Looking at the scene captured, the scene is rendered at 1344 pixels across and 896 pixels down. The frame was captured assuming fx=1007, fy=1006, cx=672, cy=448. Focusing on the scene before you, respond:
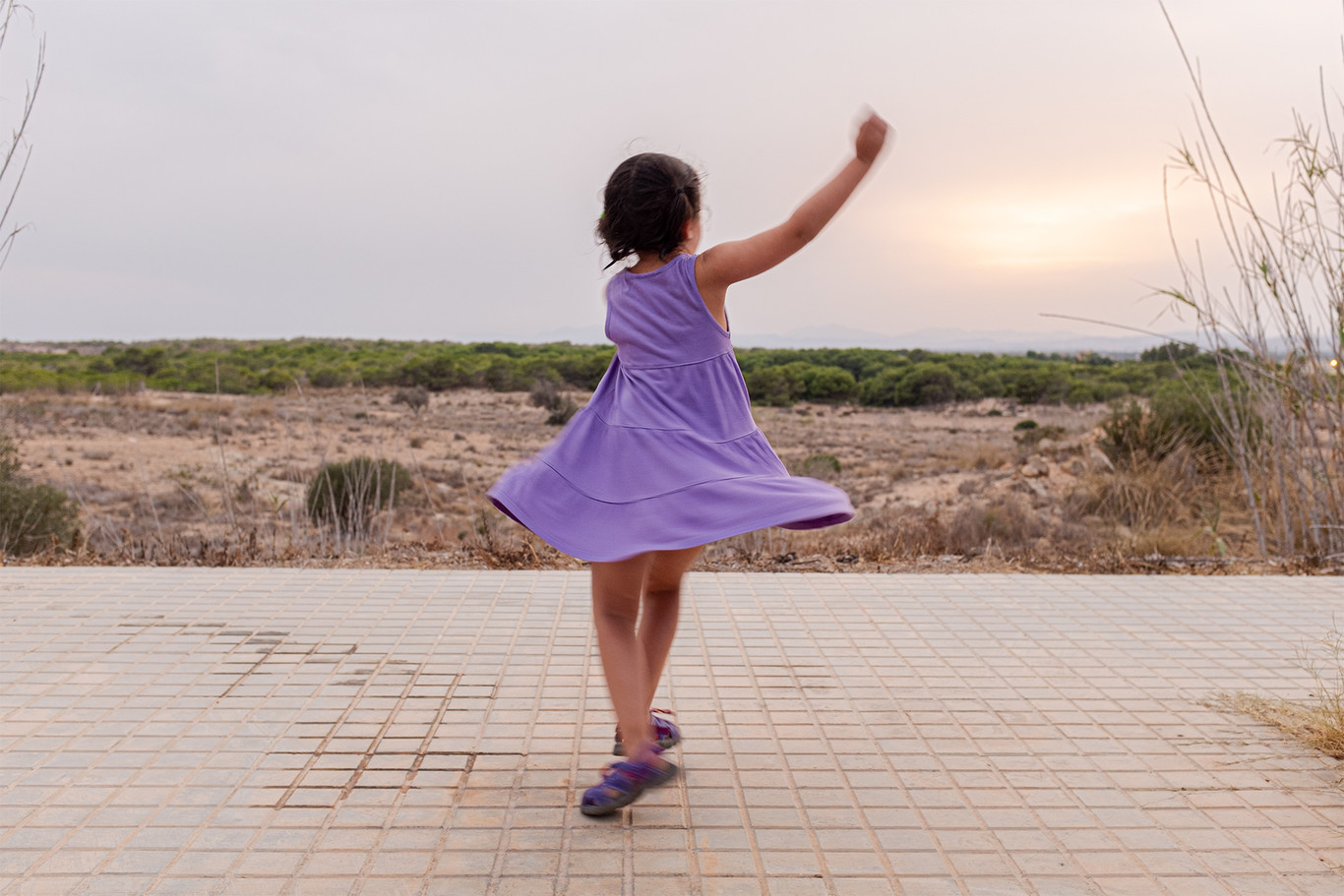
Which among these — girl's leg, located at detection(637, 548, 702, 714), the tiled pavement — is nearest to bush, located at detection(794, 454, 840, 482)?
the tiled pavement

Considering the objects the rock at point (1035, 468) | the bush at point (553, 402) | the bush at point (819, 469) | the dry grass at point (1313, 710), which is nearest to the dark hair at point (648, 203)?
Result: the dry grass at point (1313, 710)

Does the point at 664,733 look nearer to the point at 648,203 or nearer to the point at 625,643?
the point at 625,643

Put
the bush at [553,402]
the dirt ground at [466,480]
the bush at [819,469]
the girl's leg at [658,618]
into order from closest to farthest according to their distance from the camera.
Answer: the girl's leg at [658,618] → the dirt ground at [466,480] → the bush at [819,469] → the bush at [553,402]

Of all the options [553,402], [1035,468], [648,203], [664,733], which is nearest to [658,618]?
[664,733]

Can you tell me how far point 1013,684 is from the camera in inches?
144

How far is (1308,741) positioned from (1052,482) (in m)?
11.2

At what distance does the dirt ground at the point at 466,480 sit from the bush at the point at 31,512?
32 centimetres

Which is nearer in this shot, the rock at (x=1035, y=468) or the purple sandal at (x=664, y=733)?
the purple sandal at (x=664, y=733)

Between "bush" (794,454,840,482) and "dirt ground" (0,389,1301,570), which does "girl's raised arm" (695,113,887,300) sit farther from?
"bush" (794,454,840,482)

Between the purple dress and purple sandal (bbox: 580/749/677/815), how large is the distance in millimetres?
557

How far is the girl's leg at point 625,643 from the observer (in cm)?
252

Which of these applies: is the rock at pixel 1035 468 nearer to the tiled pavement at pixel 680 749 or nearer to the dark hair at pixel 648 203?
the tiled pavement at pixel 680 749

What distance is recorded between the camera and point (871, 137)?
2.28 metres

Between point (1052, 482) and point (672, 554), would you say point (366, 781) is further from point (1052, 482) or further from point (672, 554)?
point (1052, 482)
